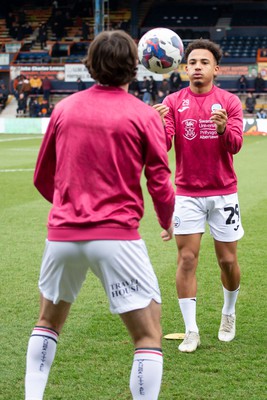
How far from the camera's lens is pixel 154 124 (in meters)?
3.81

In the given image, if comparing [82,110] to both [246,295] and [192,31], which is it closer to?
[246,295]

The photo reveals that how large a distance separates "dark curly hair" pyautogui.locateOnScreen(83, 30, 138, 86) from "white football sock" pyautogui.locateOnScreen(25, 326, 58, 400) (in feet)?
4.40

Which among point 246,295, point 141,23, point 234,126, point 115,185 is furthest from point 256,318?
point 141,23

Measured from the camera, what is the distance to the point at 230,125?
5598 mm

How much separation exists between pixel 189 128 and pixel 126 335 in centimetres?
168

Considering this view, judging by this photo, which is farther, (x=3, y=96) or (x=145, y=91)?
(x=3, y=96)

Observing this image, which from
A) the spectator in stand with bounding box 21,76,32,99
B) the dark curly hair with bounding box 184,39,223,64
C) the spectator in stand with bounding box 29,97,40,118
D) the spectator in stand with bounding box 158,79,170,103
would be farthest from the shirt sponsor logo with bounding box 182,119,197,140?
the spectator in stand with bounding box 21,76,32,99

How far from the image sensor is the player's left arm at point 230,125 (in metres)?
5.26

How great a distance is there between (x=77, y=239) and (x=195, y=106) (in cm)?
234

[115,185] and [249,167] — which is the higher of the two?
[115,185]

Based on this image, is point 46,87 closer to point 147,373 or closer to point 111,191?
point 111,191

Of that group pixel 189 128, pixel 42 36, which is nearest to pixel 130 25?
pixel 42 36

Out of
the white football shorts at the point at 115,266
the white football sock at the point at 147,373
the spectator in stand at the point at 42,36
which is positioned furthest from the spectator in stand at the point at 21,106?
the white football sock at the point at 147,373

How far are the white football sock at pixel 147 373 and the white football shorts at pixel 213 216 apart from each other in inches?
80.2
